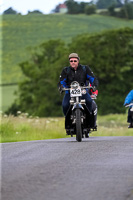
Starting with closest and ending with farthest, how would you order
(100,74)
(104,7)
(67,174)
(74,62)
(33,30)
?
1. (67,174)
2. (74,62)
3. (100,74)
4. (33,30)
5. (104,7)

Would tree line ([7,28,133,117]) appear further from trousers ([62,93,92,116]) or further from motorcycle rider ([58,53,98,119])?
motorcycle rider ([58,53,98,119])

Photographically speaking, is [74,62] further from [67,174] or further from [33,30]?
[33,30]

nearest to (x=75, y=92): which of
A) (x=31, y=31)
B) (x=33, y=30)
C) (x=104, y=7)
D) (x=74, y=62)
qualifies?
(x=74, y=62)

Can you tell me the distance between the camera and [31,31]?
12450cm

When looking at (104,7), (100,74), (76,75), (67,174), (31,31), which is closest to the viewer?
(67,174)

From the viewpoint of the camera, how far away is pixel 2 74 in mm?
106938

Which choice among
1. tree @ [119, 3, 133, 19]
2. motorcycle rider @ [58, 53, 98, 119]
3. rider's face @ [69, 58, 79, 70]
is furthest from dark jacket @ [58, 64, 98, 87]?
tree @ [119, 3, 133, 19]

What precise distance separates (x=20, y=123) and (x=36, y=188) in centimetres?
1297

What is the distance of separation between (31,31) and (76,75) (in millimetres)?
112463

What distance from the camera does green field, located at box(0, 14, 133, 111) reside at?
10938 cm

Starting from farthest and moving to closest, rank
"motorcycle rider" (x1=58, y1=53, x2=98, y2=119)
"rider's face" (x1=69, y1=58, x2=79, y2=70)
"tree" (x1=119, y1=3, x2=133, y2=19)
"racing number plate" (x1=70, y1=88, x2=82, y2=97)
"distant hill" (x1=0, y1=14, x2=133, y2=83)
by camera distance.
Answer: "tree" (x1=119, y1=3, x2=133, y2=19), "distant hill" (x1=0, y1=14, x2=133, y2=83), "motorcycle rider" (x1=58, y1=53, x2=98, y2=119), "rider's face" (x1=69, y1=58, x2=79, y2=70), "racing number plate" (x1=70, y1=88, x2=82, y2=97)

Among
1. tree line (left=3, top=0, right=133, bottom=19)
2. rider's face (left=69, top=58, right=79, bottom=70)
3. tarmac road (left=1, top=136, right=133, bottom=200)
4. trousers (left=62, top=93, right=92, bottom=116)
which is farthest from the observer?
tree line (left=3, top=0, right=133, bottom=19)

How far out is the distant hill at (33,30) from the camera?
367 ft

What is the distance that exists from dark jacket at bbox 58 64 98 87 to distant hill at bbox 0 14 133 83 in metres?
93.1
